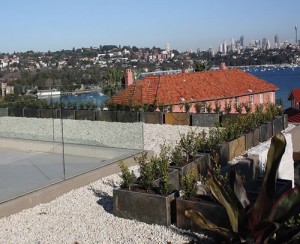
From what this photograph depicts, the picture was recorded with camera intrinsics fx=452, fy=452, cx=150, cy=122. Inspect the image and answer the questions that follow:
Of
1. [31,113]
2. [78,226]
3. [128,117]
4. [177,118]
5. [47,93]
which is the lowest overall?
[78,226]

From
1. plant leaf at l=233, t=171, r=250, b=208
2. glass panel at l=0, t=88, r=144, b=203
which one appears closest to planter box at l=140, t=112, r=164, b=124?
glass panel at l=0, t=88, r=144, b=203

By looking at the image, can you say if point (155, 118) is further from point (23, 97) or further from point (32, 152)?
point (32, 152)

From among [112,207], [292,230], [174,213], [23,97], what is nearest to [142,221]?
[174,213]

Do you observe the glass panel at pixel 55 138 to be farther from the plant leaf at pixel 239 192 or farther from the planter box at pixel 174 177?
the plant leaf at pixel 239 192

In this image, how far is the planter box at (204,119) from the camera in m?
16.6

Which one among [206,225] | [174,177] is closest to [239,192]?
[206,225]

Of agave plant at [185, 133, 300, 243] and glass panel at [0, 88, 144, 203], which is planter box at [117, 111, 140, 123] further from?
agave plant at [185, 133, 300, 243]

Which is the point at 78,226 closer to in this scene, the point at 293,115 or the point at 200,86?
the point at 293,115

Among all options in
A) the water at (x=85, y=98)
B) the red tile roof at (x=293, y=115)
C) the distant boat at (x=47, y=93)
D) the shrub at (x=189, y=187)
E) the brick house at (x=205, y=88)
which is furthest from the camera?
the brick house at (x=205, y=88)

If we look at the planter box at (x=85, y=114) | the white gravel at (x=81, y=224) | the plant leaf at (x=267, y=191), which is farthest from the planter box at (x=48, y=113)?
the plant leaf at (x=267, y=191)

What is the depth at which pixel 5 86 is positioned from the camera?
16391 millimetres

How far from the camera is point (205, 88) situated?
32.3m

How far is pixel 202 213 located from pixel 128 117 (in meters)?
8.47

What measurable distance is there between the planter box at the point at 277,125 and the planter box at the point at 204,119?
8.04 ft
